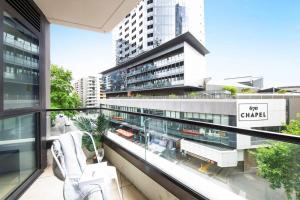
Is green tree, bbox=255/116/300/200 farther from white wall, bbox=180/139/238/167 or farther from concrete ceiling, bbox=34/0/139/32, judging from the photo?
concrete ceiling, bbox=34/0/139/32

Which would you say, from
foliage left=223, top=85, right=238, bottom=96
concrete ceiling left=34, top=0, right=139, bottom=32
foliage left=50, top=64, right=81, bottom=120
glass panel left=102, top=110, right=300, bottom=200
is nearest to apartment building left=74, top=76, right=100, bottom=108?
foliage left=50, top=64, right=81, bottom=120

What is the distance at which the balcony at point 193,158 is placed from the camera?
4.62 ft

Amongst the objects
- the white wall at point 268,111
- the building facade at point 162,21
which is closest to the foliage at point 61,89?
the white wall at point 268,111

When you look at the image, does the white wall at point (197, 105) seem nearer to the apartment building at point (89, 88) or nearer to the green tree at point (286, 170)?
the green tree at point (286, 170)

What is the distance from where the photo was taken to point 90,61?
24594mm

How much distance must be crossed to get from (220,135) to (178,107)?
55.1ft

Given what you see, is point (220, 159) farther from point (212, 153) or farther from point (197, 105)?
point (197, 105)

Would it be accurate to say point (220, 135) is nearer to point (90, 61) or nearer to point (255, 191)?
point (255, 191)

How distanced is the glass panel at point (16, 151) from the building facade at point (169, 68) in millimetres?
26361

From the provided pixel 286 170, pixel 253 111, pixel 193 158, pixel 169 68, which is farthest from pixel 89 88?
pixel 286 170

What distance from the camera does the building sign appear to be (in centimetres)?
1209

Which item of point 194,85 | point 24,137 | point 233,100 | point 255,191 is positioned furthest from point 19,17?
point 194,85

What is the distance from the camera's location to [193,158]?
207 cm

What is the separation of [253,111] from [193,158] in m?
12.4
